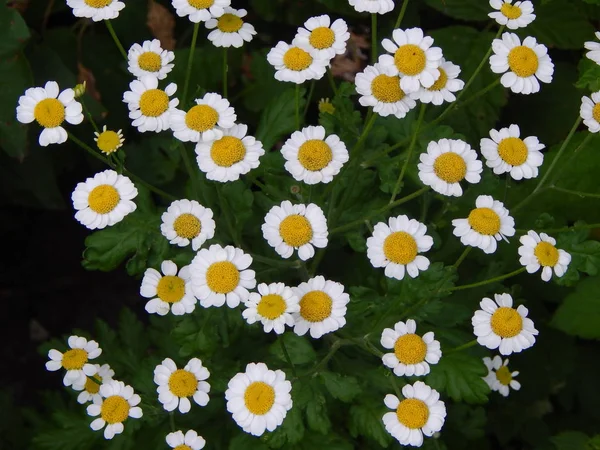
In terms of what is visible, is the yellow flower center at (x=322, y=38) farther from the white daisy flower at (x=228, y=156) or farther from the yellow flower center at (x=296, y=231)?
the yellow flower center at (x=296, y=231)

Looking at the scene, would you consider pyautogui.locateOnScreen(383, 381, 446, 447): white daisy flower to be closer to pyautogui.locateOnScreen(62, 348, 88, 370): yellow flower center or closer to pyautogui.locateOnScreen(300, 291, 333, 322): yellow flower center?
pyautogui.locateOnScreen(300, 291, 333, 322): yellow flower center

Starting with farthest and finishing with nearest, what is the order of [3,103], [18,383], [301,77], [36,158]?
[18,383]
[36,158]
[3,103]
[301,77]

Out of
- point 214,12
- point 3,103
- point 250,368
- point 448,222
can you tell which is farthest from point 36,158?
point 448,222

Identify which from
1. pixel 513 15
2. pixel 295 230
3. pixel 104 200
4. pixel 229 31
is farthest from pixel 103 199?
pixel 513 15

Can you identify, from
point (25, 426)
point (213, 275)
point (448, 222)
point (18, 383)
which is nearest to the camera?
point (213, 275)

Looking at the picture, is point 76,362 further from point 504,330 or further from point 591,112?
point 591,112

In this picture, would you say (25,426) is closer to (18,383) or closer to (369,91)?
(18,383)
